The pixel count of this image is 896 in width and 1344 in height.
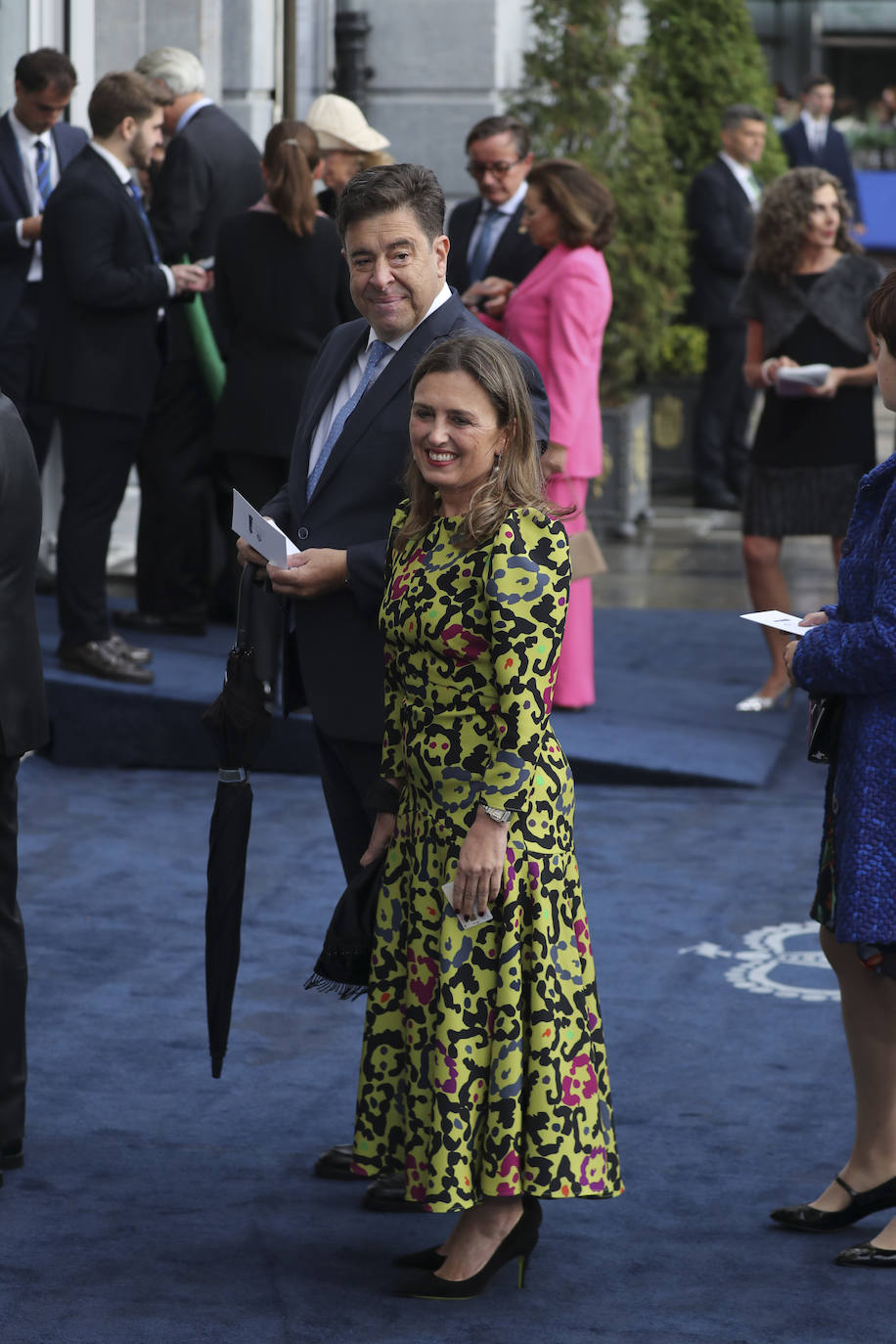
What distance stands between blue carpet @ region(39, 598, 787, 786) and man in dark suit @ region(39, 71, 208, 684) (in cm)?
12

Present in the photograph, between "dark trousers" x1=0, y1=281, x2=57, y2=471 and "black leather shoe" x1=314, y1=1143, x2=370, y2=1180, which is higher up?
"dark trousers" x1=0, y1=281, x2=57, y2=471

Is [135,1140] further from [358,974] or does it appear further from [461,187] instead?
[461,187]

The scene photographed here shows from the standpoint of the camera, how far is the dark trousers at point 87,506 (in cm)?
722

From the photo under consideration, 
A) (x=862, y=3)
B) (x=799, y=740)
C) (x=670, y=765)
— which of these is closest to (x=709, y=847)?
(x=670, y=765)

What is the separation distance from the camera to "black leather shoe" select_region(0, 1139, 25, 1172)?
13.7 feet

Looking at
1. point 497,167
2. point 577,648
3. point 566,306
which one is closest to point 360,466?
point 566,306

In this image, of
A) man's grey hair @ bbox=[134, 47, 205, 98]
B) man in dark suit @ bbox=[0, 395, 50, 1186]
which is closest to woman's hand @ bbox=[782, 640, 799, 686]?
man in dark suit @ bbox=[0, 395, 50, 1186]

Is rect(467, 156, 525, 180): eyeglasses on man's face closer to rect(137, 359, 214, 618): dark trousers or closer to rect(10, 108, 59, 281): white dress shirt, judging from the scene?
rect(137, 359, 214, 618): dark trousers

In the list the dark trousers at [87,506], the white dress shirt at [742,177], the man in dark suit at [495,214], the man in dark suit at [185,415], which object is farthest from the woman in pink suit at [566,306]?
the white dress shirt at [742,177]

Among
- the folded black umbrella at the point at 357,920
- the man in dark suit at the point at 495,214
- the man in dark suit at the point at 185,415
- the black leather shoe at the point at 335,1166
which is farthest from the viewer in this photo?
the man in dark suit at the point at 185,415

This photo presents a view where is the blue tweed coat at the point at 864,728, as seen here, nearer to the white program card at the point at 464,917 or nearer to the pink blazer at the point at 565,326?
the white program card at the point at 464,917

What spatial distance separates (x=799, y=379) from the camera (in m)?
7.52

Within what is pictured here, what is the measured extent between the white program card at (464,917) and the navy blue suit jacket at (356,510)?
57 centimetres

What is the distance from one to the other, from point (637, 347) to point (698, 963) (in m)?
7.36
